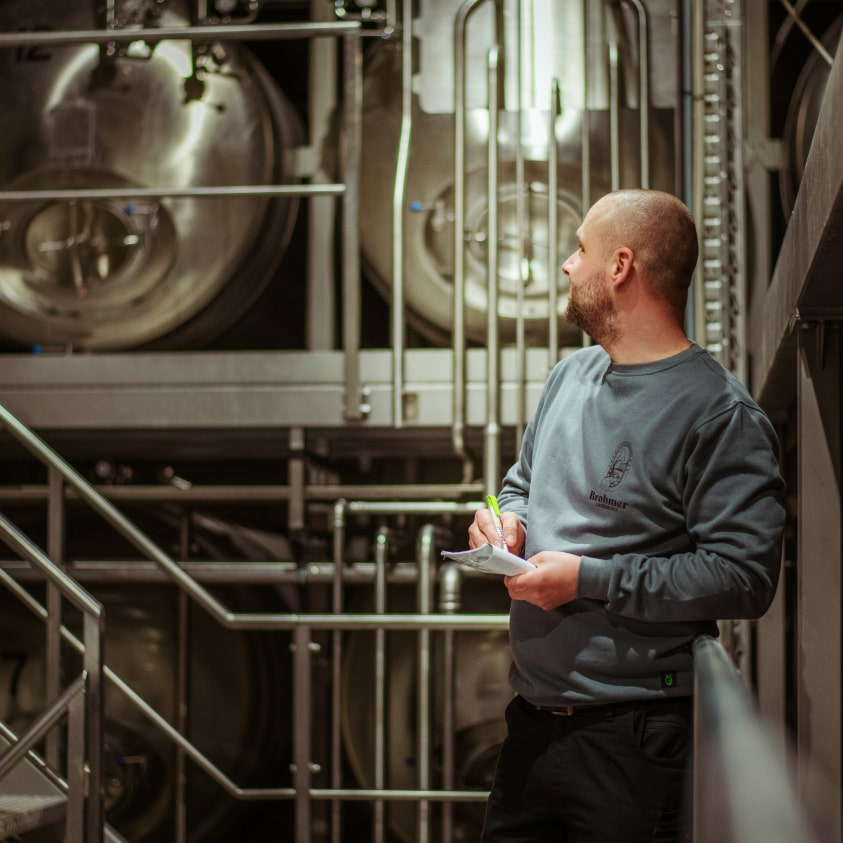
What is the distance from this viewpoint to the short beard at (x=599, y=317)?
1.79 metres

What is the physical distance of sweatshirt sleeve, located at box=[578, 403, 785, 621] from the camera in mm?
1602

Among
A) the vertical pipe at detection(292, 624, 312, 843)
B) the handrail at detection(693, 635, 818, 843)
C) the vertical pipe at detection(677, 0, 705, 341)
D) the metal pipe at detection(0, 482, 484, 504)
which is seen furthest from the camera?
the metal pipe at detection(0, 482, 484, 504)

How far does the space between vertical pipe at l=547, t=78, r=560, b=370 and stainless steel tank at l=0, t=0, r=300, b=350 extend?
108 centimetres

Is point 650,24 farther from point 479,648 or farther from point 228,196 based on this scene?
point 479,648

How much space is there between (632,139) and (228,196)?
1.46 m

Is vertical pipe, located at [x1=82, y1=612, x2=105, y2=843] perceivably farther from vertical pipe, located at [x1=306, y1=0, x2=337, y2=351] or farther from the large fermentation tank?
the large fermentation tank

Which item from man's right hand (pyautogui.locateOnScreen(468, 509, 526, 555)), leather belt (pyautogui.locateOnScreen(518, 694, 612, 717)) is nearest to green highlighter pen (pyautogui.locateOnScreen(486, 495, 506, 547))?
man's right hand (pyautogui.locateOnScreen(468, 509, 526, 555))

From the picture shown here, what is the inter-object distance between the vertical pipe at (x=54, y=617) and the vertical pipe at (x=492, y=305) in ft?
4.54

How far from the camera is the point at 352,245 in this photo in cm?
388

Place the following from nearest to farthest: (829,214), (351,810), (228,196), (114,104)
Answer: (829,214)
(228,196)
(114,104)
(351,810)

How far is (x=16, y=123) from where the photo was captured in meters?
4.22

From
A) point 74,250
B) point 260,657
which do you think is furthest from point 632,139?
point 260,657

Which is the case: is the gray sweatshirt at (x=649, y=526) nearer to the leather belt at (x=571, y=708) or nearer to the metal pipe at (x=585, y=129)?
the leather belt at (x=571, y=708)

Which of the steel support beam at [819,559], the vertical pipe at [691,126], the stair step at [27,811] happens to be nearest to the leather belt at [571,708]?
the steel support beam at [819,559]
